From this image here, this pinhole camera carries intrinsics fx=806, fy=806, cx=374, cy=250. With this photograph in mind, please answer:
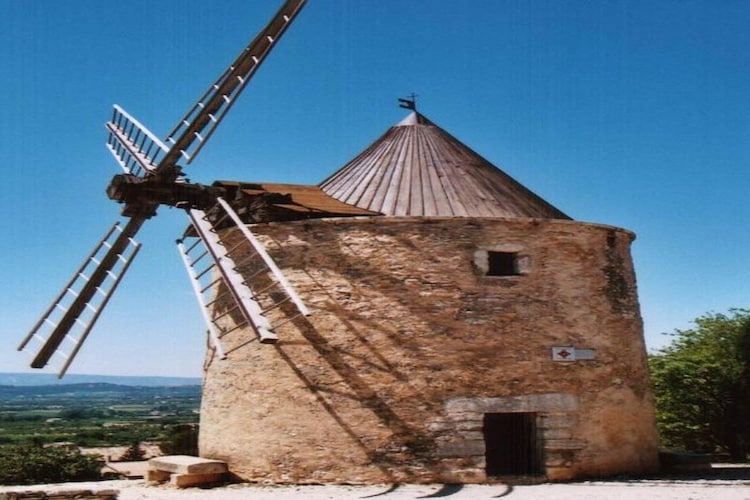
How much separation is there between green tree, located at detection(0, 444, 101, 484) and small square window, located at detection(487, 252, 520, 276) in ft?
32.3

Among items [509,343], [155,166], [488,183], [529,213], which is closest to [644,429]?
[509,343]

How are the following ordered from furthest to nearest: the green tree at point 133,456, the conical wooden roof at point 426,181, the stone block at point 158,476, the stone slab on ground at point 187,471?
the green tree at point 133,456 → the conical wooden roof at point 426,181 → the stone block at point 158,476 → the stone slab on ground at point 187,471

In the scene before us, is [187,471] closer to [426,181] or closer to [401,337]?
[401,337]

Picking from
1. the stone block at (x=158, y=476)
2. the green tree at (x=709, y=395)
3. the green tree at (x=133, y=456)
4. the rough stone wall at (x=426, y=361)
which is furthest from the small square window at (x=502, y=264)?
the green tree at (x=133, y=456)

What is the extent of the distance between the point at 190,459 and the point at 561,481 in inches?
205

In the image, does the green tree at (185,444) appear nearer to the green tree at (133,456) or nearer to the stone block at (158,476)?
the stone block at (158,476)

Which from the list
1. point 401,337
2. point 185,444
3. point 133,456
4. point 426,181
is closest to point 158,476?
point 401,337

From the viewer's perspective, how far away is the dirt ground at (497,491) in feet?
31.4

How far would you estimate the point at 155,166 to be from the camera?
12.6m

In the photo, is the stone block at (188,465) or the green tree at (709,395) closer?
the stone block at (188,465)

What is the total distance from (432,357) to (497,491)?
193 cm

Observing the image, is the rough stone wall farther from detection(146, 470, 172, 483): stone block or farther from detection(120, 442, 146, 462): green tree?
detection(120, 442, 146, 462): green tree

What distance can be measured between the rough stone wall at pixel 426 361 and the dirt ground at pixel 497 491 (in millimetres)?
368

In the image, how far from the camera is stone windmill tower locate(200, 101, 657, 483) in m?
10.8
